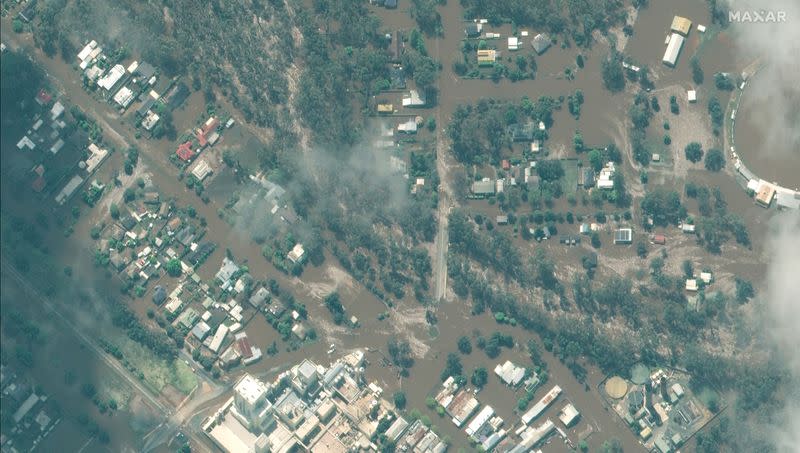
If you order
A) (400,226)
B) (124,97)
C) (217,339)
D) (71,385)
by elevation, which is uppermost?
(124,97)

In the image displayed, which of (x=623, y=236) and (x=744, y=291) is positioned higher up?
(x=623, y=236)

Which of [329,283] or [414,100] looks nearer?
[329,283]

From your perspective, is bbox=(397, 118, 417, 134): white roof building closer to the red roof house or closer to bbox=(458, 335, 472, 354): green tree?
the red roof house

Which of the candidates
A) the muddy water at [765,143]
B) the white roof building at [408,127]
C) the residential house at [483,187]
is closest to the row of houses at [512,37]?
the white roof building at [408,127]

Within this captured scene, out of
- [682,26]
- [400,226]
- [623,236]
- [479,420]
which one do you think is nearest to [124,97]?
[400,226]

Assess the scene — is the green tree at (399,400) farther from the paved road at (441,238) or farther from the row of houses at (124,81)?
the row of houses at (124,81)

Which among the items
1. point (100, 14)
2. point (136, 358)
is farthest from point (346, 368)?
point (100, 14)

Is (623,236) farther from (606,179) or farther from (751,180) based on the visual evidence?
(751,180)

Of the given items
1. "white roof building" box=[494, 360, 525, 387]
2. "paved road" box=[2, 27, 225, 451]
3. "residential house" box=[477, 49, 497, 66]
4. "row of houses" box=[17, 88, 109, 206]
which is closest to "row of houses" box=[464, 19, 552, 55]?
"residential house" box=[477, 49, 497, 66]
